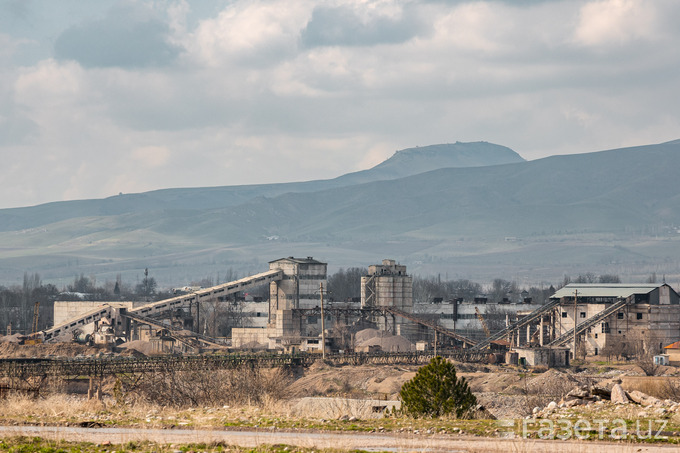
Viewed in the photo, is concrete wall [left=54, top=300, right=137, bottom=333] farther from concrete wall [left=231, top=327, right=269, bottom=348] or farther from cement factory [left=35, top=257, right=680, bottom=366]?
concrete wall [left=231, top=327, right=269, bottom=348]

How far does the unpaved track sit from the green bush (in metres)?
7.68

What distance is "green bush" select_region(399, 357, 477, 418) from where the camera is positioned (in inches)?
1391

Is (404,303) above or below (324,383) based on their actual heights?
above

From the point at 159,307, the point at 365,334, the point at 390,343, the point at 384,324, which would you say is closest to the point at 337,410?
the point at 390,343

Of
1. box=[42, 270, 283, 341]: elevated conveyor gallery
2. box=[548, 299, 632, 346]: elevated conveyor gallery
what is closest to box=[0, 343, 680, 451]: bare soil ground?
box=[548, 299, 632, 346]: elevated conveyor gallery

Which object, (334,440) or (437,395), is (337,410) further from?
(334,440)

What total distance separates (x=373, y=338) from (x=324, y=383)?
3591 centimetres

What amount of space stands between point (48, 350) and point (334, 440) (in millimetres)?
81414

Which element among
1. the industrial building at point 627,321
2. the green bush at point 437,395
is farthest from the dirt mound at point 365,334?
the green bush at point 437,395

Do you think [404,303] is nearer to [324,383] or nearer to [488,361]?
[488,361]

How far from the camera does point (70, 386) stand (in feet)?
238

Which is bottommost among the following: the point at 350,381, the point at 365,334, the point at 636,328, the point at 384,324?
the point at 350,381

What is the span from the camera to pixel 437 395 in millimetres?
36312

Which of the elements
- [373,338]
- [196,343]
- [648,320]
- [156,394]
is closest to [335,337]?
[373,338]
